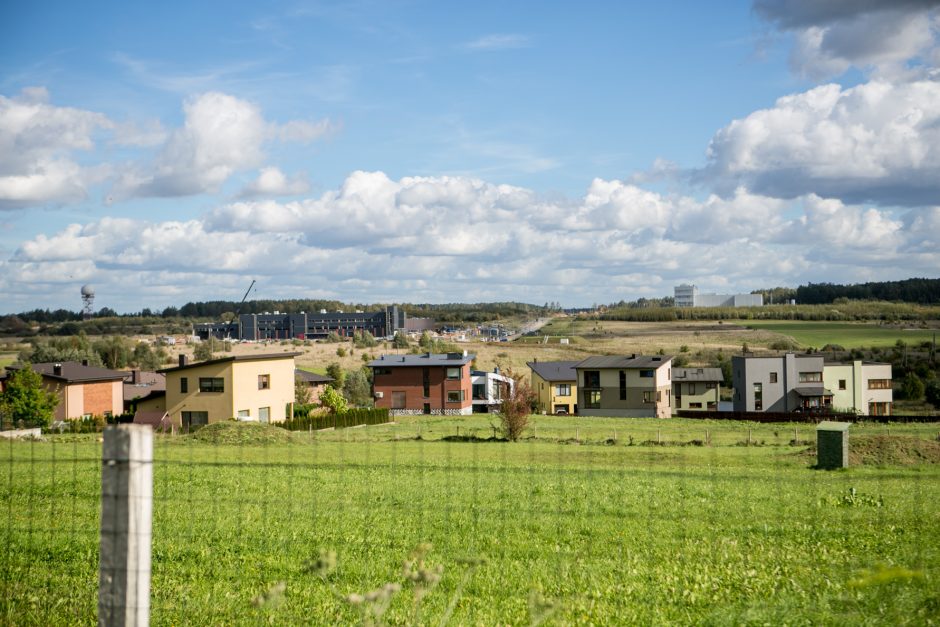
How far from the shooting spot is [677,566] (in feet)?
27.8

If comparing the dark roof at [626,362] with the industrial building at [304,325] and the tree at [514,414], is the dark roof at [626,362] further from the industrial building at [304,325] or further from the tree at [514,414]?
the industrial building at [304,325]

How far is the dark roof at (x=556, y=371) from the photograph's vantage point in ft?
267

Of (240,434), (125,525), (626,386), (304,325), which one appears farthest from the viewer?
(304,325)

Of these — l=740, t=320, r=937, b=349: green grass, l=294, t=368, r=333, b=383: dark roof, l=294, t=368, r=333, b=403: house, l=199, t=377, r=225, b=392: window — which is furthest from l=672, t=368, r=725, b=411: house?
l=199, t=377, r=225, b=392: window

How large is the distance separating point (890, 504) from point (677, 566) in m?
6.43

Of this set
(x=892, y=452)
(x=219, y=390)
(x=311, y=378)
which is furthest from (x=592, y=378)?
(x=892, y=452)

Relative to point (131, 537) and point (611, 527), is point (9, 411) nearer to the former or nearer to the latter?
point (611, 527)

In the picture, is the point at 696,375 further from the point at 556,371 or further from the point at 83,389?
the point at 83,389

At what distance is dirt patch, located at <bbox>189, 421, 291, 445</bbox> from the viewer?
3503 centimetres

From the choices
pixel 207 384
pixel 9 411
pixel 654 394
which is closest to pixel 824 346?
pixel 654 394

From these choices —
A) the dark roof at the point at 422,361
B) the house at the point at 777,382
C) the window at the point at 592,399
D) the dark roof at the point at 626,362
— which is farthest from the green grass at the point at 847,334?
the dark roof at the point at 422,361

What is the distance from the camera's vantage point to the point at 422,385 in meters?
77.1

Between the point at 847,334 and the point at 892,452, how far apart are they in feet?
354

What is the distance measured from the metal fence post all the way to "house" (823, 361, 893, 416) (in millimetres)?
83801
